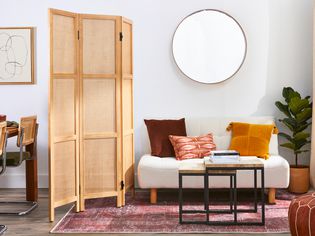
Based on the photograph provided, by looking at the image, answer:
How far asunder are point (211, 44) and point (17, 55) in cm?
210

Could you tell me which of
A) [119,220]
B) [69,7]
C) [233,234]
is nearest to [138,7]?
[69,7]

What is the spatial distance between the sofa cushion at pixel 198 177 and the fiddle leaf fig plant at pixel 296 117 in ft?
1.64

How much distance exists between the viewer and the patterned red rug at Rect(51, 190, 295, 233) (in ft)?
13.9

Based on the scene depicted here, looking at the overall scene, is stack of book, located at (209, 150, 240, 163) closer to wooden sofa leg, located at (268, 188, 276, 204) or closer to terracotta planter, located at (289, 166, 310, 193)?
wooden sofa leg, located at (268, 188, 276, 204)

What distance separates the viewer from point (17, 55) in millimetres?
5934

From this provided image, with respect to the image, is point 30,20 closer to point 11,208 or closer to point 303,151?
point 11,208

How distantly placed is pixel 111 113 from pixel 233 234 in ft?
5.28

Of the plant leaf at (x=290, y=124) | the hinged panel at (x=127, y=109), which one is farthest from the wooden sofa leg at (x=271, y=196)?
the hinged panel at (x=127, y=109)

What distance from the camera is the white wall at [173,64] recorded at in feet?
19.2

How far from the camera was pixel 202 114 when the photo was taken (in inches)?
233

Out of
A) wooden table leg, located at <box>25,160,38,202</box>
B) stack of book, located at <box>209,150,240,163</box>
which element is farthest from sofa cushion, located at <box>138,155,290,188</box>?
wooden table leg, located at <box>25,160,38,202</box>

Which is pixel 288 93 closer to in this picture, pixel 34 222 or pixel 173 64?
pixel 173 64

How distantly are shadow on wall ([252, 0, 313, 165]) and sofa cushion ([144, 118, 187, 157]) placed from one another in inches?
37.0

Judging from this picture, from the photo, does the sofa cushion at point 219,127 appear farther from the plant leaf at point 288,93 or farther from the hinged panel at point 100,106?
the hinged panel at point 100,106
